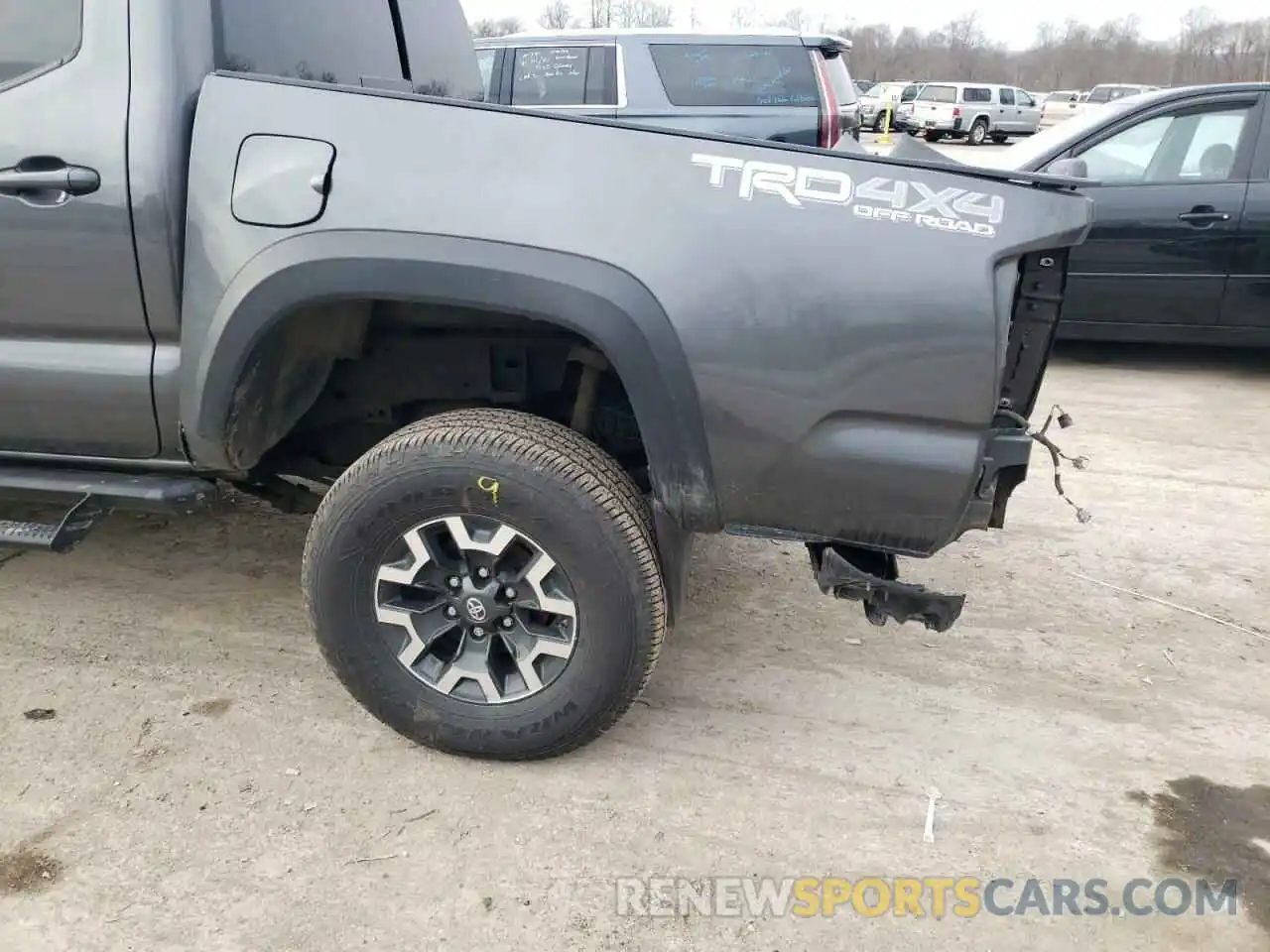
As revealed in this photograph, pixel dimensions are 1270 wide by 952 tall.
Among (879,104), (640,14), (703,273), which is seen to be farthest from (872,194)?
(640,14)

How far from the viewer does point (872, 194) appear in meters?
2.20

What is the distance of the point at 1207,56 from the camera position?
265ft

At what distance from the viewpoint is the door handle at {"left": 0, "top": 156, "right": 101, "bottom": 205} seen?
2451 millimetres

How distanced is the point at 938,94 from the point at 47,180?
35.0m

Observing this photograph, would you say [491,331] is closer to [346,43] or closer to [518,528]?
[518,528]

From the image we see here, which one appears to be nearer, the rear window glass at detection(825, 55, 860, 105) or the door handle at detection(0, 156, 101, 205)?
the door handle at detection(0, 156, 101, 205)

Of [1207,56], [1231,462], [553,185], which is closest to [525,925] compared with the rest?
[553,185]

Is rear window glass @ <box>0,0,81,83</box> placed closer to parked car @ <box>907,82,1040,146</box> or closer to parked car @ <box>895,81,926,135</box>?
parked car @ <box>895,81,926,135</box>

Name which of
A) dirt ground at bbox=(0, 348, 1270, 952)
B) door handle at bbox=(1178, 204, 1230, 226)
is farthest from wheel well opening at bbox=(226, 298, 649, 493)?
door handle at bbox=(1178, 204, 1230, 226)

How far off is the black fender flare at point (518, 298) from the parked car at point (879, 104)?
29.3 m

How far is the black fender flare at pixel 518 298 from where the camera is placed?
88.5 inches

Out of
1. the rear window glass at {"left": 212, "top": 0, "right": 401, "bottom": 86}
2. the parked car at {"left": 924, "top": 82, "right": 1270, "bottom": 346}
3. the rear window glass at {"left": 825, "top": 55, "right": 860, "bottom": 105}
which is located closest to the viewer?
the rear window glass at {"left": 212, "top": 0, "right": 401, "bottom": 86}

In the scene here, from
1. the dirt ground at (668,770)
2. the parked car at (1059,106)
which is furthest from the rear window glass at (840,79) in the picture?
the parked car at (1059,106)

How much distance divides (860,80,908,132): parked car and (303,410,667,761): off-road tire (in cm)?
2925
